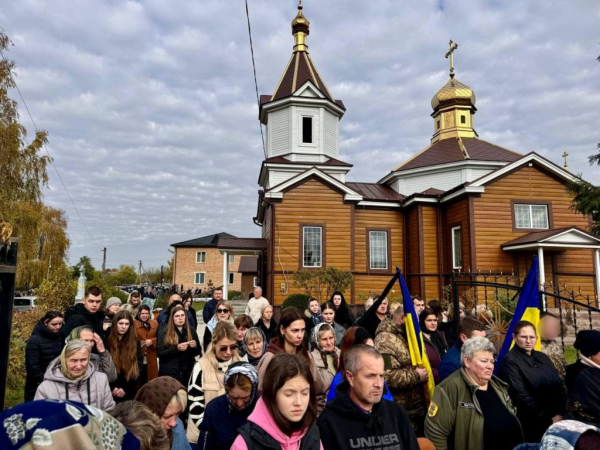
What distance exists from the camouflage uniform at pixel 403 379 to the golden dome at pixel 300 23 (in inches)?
1007

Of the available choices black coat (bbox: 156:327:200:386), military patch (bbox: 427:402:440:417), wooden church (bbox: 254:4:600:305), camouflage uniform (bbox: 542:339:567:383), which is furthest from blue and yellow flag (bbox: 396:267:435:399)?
wooden church (bbox: 254:4:600:305)

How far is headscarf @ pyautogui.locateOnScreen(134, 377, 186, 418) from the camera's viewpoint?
9.34 feet

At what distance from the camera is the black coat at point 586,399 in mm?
3283

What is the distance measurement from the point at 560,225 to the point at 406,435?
730 inches

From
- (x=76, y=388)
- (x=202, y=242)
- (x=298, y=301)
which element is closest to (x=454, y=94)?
(x=298, y=301)

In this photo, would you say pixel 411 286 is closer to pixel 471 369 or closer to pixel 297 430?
pixel 471 369

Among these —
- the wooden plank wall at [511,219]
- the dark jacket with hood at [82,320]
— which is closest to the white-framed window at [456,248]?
the wooden plank wall at [511,219]

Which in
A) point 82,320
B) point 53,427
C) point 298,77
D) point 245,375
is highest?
point 298,77

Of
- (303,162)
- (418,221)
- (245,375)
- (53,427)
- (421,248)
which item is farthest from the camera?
(303,162)

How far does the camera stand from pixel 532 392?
395 centimetres

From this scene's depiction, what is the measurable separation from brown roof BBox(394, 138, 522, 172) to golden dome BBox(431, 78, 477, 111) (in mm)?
3777

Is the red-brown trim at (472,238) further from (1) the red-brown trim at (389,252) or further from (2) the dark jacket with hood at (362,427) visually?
(2) the dark jacket with hood at (362,427)

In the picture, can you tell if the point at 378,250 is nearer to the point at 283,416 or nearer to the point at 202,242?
the point at 283,416

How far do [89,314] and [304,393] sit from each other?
4.42 metres
